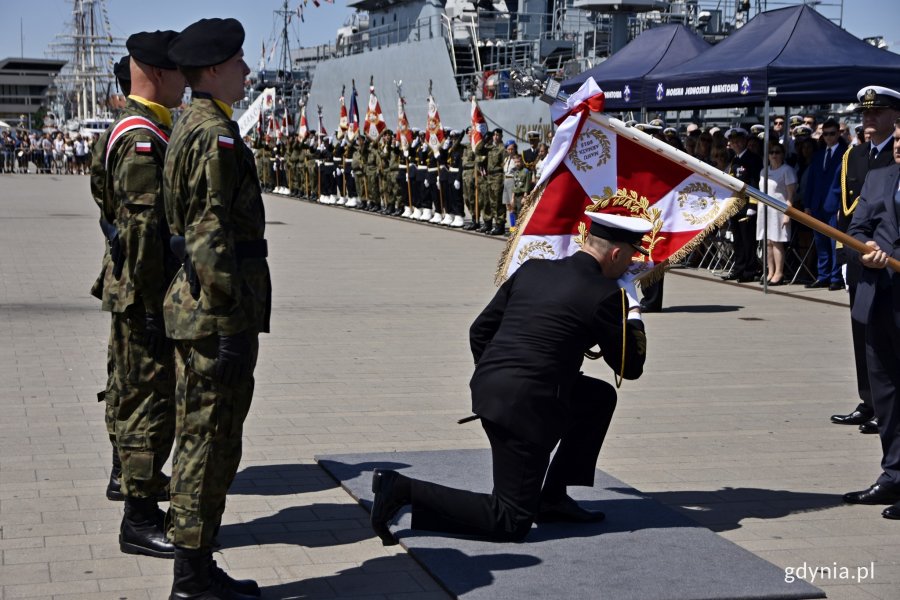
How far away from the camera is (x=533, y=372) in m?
5.14

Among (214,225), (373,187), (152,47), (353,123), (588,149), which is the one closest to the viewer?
(214,225)

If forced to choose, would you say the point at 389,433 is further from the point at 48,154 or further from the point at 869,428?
the point at 48,154

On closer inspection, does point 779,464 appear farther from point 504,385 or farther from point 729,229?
point 729,229

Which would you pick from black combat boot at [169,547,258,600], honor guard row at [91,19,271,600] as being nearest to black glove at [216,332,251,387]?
honor guard row at [91,19,271,600]

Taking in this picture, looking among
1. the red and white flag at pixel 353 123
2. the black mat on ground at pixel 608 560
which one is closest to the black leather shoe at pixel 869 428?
the black mat on ground at pixel 608 560

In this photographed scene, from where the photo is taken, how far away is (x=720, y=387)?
9109mm

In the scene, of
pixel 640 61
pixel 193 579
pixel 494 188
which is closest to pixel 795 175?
pixel 640 61

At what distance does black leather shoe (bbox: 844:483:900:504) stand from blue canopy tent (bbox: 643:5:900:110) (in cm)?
907

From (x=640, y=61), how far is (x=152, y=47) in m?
13.9

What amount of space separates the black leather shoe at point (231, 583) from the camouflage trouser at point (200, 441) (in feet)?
0.44

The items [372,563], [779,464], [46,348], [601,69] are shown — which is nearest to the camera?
[372,563]

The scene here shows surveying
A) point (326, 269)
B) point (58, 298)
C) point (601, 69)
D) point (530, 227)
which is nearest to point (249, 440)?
point (530, 227)

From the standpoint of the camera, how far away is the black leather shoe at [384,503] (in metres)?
5.07

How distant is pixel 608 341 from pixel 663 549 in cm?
97
